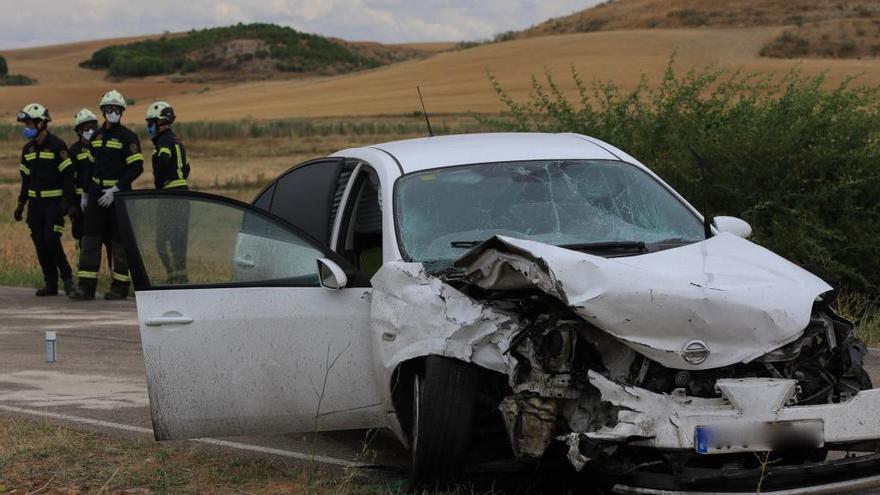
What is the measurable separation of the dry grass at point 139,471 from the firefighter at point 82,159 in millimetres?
7641

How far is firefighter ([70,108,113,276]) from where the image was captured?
1425cm

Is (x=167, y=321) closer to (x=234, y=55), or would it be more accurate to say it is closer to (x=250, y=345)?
(x=250, y=345)

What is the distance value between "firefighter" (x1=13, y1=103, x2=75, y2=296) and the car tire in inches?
403

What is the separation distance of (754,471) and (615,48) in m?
77.3

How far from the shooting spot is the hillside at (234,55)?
139 metres

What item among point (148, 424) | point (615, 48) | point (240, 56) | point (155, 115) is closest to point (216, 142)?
point (615, 48)

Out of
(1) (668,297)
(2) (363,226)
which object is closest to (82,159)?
(2) (363,226)

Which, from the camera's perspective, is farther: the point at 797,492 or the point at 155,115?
the point at 155,115

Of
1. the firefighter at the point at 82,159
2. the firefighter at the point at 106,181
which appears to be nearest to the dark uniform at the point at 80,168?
the firefighter at the point at 82,159

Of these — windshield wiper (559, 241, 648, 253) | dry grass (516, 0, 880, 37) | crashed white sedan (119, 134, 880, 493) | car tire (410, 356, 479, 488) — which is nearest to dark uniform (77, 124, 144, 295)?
crashed white sedan (119, 134, 880, 493)

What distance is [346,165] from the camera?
7223 mm

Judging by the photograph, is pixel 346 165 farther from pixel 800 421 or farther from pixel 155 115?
pixel 155 115

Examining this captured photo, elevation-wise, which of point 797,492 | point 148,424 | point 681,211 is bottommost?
point 148,424

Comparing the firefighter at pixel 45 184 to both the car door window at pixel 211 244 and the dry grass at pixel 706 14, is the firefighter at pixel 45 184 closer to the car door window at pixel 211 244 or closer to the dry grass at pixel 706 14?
the car door window at pixel 211 244
